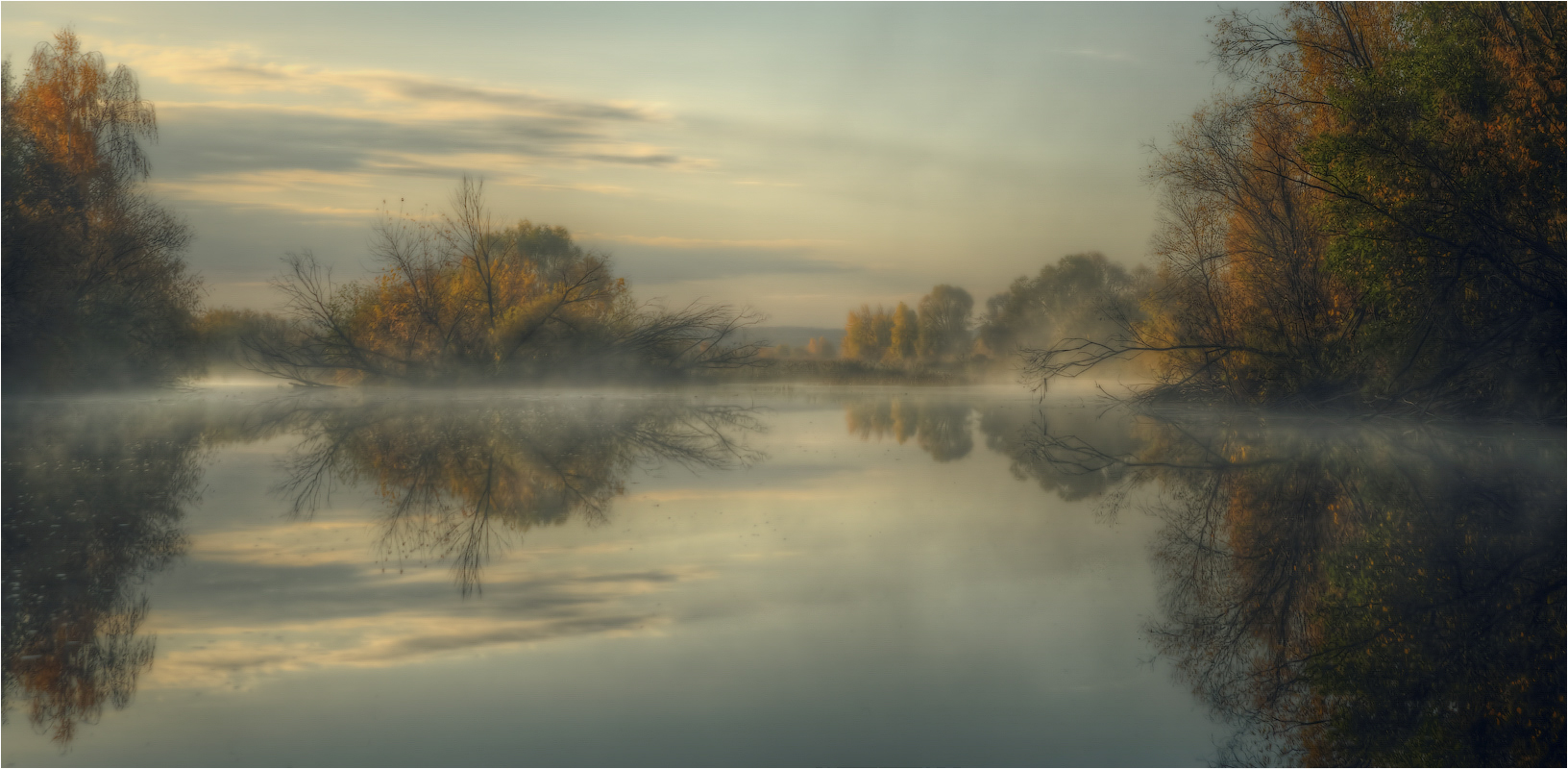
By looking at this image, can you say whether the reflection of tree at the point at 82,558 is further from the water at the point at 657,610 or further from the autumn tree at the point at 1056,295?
the autumn tree at the point at 1056,295

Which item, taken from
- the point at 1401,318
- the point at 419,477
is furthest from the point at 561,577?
the point at 1401,318

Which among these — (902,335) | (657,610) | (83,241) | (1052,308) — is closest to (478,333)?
(83,241)

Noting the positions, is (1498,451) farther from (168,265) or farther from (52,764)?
(168,265)

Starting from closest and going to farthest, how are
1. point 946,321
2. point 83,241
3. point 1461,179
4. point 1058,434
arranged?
1. point 1461,179
2. point 1058,434
3. point 83,241
4. point 946,321

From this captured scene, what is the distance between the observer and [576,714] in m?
4.40

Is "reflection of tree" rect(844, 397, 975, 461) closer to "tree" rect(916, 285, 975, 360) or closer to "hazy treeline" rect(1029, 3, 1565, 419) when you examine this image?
"hazy treeline" rect(1029, 3, 1565, 419)

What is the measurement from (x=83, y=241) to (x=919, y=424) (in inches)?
1012

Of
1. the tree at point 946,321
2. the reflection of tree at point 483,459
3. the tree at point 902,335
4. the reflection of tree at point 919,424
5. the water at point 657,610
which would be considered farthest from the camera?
the tree at point 902,335

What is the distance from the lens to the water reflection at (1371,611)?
14.6 ft

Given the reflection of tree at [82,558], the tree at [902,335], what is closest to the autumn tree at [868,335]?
the tree at [902,335]

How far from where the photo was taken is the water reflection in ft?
14.6

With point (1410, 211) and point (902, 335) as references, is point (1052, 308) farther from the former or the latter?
point (1410, 211)

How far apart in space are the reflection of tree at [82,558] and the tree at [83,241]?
1390cm

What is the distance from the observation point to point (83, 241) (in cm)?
3000
